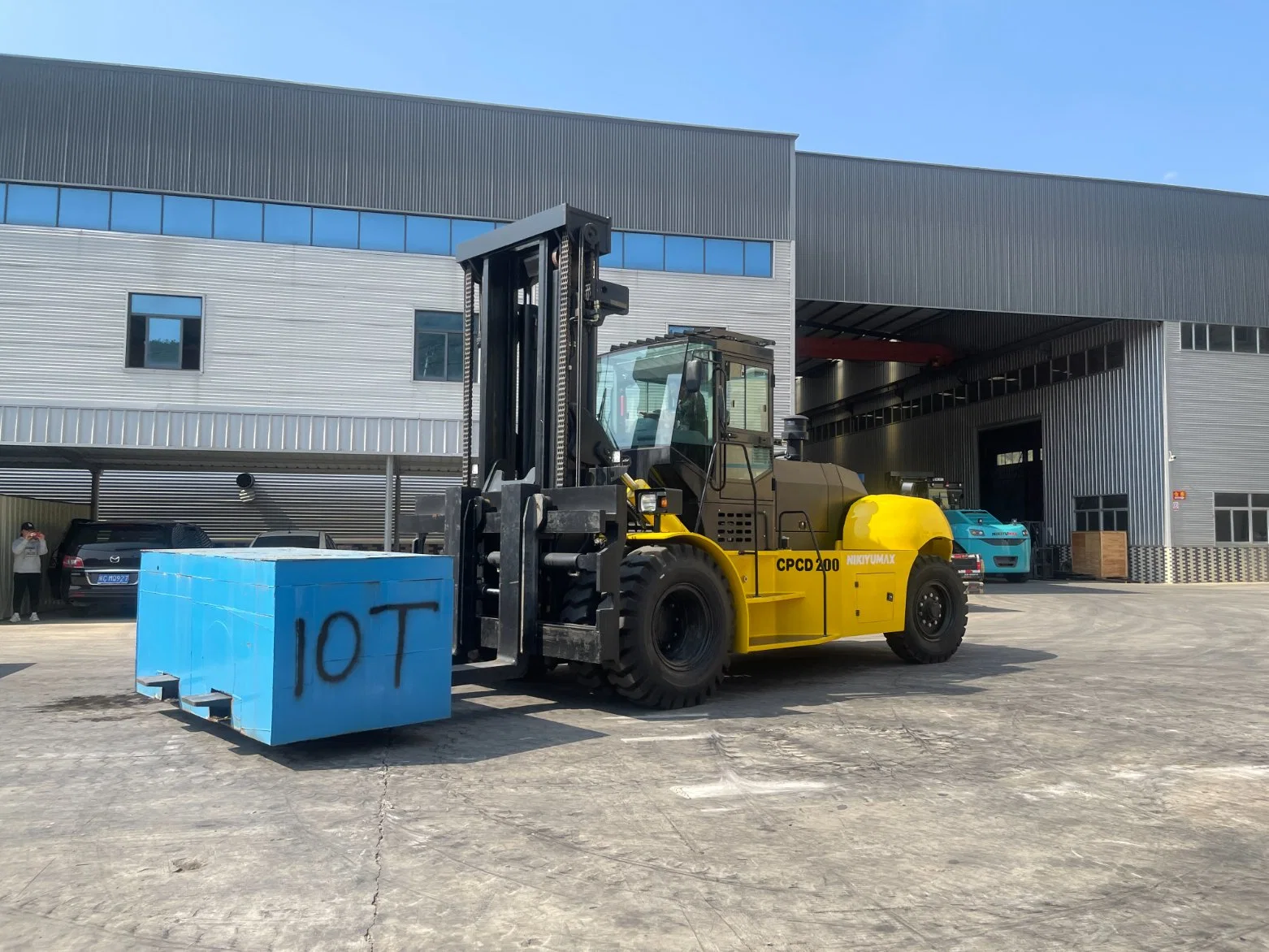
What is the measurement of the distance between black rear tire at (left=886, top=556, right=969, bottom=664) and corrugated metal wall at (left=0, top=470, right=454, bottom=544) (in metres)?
14.8

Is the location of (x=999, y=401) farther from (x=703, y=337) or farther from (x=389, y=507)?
(x=703, y=337)

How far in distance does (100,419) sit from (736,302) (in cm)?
1449

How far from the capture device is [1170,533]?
28.9 meters

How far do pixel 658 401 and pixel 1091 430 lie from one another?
1094 inches

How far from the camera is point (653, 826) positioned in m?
4.66

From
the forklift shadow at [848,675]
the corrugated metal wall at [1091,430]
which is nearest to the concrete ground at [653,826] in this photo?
the forklift shadow at [848,675]

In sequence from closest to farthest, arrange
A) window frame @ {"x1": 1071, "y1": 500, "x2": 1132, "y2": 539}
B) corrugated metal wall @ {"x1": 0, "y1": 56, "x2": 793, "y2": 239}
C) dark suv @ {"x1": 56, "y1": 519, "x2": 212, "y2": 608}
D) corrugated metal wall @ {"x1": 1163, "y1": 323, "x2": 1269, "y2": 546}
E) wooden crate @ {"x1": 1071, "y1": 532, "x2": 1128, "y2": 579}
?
1. dark suv @ {"x1": 56, "y1": 519, "x2": 212, "y2": 608}
2. corrugated metal wall @ {"x1": 0, "y1": 56, "x2": 793, "y2": 239}
3. corrugated metal wall @ {"x1": 1163, "y1": 323, "x2": 1269, "y2": 546}
4. wooden crate @ {"x1": 1071, "y1": 532, "x2": 1128, "y2": 579}
5. window frame @ {"x1": 1071, "y1": 500, "x2": 1132, "y2": 539}

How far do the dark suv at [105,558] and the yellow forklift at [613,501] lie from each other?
9095 millimetres

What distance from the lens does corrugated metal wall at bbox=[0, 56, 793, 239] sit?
21.2 meters

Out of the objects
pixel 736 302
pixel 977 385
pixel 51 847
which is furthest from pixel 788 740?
pixel 977 385

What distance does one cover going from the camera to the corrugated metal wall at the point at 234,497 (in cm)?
2233

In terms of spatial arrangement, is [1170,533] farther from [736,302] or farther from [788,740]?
[788,740]

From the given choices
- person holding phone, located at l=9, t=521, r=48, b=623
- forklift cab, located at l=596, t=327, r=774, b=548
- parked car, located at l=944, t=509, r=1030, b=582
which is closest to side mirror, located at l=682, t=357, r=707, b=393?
forklift cab, located at l=596, t=327, r=774, b=548

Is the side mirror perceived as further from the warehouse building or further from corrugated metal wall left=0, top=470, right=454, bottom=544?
corrugated metal wall left=0, top=470, right=454, bottom=544
